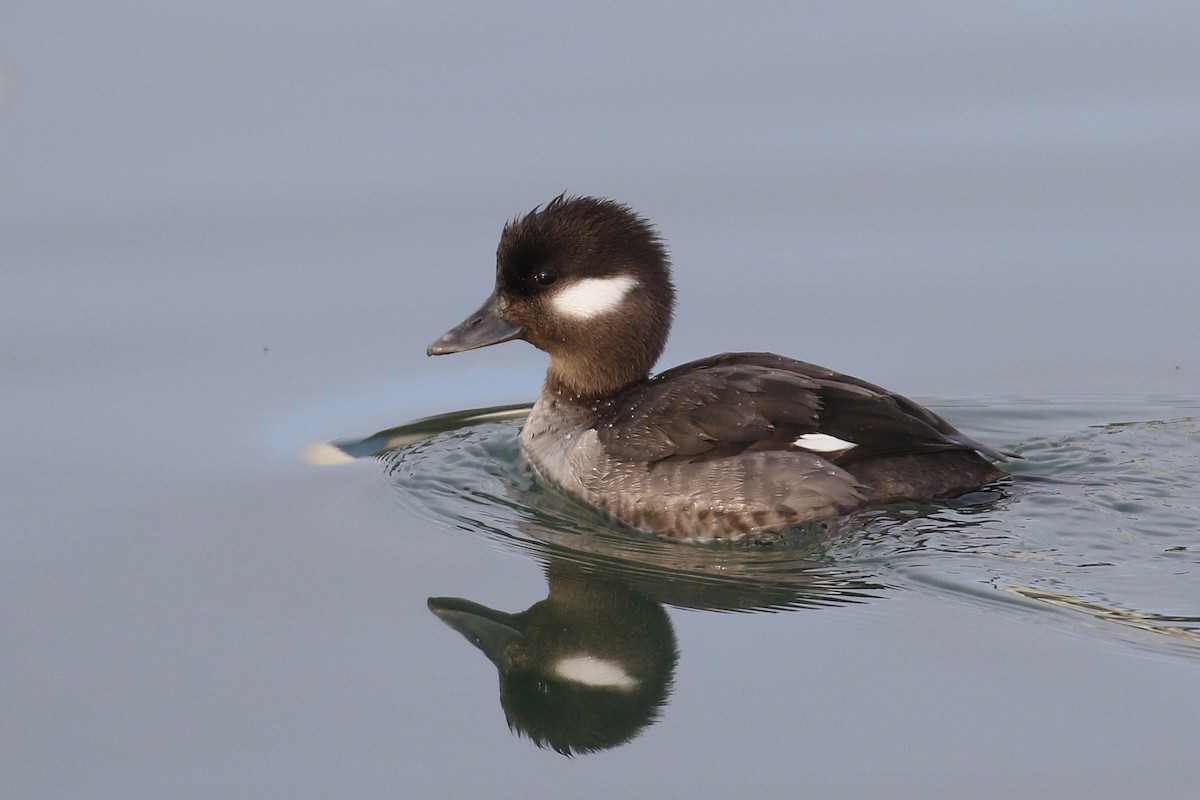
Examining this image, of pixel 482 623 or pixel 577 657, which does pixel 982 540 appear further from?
pixel 482 623

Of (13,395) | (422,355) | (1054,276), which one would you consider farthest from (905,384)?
(13,395)

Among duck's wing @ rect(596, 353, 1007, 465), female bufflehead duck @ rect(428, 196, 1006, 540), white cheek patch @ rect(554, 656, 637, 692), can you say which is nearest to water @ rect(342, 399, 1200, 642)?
female bufflehead duck @ rect(428, 196, 1006, 540)

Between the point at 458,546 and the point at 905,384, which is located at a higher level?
the point at 905,384

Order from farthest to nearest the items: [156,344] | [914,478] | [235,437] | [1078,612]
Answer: [156,344]
[235,437]
[914,478]
[1078,612]

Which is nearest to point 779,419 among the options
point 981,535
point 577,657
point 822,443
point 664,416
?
point 822,443

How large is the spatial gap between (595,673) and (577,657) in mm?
160

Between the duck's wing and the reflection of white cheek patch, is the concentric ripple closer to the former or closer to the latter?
the duck's wing

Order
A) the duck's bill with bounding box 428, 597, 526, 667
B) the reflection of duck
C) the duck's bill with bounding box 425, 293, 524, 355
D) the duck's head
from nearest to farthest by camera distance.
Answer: the reflection of duck → the duck's bill with bounding box 428, 597, 526, 667 → the duck's head → the duck's bill with bounding box 425, 293, 524, 355

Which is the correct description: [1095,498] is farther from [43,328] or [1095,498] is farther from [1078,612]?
[43,328]

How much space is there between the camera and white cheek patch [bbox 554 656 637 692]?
7059 millimetres

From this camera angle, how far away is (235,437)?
377 inches

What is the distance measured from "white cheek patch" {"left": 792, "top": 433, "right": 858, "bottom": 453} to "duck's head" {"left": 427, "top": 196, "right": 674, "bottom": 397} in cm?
116

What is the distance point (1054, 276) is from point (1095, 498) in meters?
2.78

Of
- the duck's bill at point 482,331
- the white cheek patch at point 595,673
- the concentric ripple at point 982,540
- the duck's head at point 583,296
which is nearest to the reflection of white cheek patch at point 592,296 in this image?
the duck's head at point 583,296
